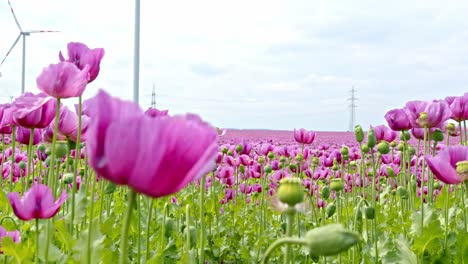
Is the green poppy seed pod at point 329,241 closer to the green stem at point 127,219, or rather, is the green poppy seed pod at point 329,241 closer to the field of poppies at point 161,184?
the field of poppies at point 161,184

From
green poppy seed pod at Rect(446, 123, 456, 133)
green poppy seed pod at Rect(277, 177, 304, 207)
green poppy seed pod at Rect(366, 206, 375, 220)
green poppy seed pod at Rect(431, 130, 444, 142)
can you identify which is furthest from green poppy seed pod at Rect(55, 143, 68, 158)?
green poppy seed pod at Rect(446, 123, 456, 133)

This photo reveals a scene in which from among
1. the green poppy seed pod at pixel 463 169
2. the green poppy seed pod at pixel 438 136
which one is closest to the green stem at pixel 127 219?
the green poppy seed pod at pixel 463 169

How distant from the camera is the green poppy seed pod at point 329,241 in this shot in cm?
89

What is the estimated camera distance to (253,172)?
16.9 ft

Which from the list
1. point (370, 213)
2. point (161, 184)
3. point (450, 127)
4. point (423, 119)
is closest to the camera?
point (161, 184)

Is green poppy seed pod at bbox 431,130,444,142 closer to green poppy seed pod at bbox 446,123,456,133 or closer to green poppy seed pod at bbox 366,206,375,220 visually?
green poppy seed pod at bbox 446,123,456,133

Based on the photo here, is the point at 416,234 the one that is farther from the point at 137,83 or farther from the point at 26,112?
the point at 137,83

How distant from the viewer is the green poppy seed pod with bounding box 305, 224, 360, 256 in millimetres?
889

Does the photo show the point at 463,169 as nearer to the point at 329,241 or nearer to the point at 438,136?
the point at 438,136

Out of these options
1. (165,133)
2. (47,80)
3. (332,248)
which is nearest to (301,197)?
(332,248)

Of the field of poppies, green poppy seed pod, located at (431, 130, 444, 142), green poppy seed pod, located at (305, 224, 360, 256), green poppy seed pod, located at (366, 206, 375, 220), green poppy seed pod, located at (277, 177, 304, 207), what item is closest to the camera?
the field of poppies

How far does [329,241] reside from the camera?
2.93 ft

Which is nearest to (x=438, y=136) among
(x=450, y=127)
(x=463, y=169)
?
(x=450, y=127)

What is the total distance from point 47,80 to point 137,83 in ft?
30.6
